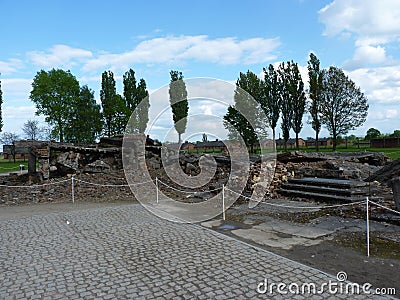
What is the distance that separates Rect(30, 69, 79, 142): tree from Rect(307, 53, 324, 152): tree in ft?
101

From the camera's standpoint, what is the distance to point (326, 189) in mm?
10430

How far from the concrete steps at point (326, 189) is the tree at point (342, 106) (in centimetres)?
2679

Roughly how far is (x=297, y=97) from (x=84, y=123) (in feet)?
92.6

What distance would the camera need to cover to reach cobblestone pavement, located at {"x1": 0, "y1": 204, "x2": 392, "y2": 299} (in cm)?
443

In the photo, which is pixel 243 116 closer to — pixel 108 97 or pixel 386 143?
pixel 386 143

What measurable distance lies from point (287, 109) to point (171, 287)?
35.6 meters

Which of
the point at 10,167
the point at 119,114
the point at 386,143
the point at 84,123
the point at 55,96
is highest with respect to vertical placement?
the point at 55,96

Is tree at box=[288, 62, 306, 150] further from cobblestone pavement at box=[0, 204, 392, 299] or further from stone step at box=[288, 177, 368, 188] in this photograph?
cobblestone pavement at box=[0, 204, 392, 299]

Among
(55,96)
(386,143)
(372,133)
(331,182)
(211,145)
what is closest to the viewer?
(331,182)

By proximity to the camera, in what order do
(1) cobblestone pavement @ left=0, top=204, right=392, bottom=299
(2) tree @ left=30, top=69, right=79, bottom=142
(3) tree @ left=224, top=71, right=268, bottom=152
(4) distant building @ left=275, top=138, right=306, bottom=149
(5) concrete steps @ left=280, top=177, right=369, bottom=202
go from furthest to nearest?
(4) distant building @ left=275, top=138, right=306, bottom=149 → (2) tree @ left=30, top=69, right=79, bottom=142 → (3) tree @ left=224, top=71, right=268, bottom=152 → (5) concrete steps @ left=280, top=177, right=369, bottom=202 → (1) cobblestone pavement @ left=0, top=204, right=392, bottom=299

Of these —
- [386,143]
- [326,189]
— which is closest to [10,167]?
[326,189]

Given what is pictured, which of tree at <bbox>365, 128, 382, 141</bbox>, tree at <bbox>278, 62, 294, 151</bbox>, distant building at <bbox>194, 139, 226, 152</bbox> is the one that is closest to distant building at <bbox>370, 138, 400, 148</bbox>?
tree at <bbox>278, 62, 294, 151</bbox>

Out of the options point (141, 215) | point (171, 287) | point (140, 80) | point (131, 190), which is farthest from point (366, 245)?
point (140, 80)

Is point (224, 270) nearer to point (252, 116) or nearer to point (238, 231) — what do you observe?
point (238, 231)
